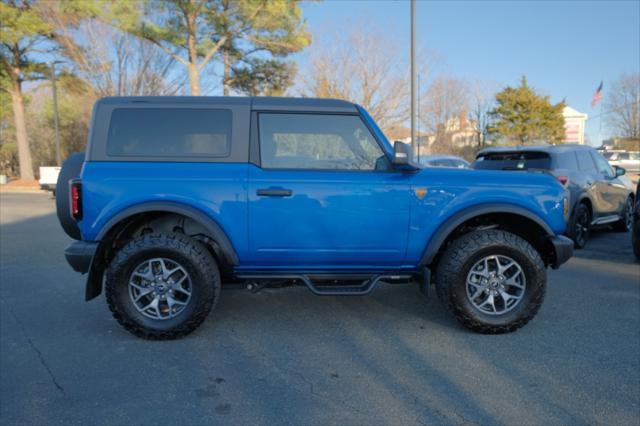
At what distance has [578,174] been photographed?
723cm

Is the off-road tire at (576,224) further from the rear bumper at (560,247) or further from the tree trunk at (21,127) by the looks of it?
the tree trunk at (21,127)

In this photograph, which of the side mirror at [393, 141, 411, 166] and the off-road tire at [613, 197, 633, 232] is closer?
the side mirror at [393, 141, 411, 166]

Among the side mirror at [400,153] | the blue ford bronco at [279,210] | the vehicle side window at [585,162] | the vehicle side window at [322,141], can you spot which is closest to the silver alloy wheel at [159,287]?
the blue ford bronco at [279,210]

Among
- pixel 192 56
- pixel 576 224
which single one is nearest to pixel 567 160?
pixel 576 224

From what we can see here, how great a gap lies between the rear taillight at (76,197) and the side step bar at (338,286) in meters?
1.40

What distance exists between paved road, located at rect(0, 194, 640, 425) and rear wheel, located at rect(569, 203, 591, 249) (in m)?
2.33

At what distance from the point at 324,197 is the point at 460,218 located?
1.16 m

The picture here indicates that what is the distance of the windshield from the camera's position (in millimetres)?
7051

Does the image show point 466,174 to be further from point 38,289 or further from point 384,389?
point 38,289

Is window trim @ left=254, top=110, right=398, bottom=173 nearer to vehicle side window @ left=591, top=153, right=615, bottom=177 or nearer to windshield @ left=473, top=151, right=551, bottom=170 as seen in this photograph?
windshield @ left=473, top=151, right=551, bottom=170

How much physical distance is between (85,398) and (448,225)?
2915mm

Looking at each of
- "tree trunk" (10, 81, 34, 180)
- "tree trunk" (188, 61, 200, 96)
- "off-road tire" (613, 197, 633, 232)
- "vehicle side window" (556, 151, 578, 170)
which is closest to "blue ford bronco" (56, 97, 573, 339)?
"vehicle side window" (556, 151, 578, 170)

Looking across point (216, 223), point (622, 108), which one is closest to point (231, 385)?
point (216, 223)

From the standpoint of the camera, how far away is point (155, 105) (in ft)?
12.2
